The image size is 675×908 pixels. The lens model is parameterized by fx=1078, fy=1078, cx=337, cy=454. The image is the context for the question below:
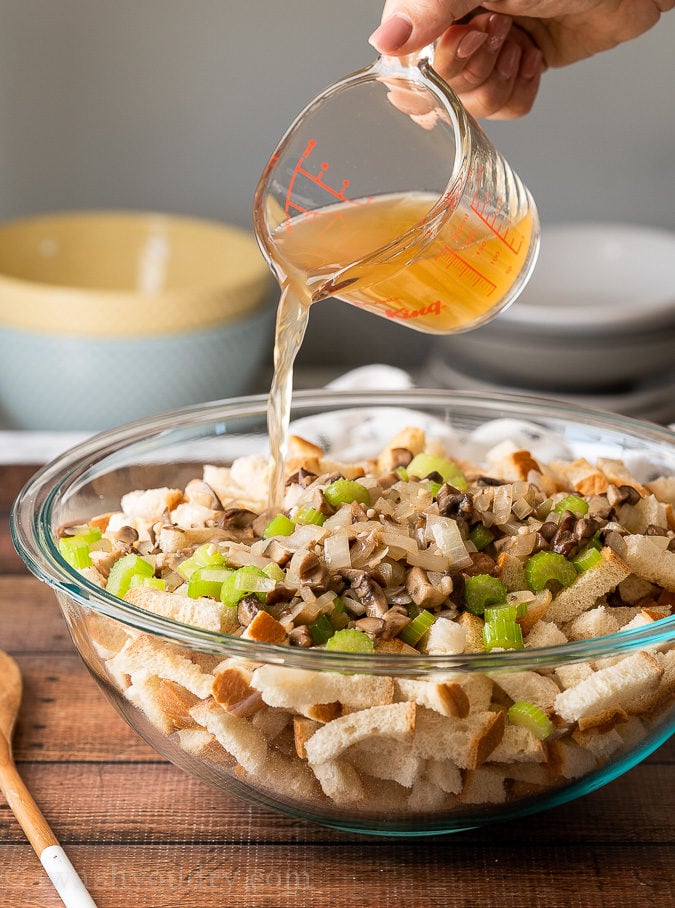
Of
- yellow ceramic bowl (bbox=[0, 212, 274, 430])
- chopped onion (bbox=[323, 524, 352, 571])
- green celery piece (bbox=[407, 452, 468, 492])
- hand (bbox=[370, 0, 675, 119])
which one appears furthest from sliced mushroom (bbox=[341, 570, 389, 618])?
yellow ceramic bowl (bbox=[0, 212, 274, 430])

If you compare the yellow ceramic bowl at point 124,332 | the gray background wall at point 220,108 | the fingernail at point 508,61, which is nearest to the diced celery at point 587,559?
the fingernail at point 508,61

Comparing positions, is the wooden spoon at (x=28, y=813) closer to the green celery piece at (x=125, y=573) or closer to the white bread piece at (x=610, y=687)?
the green celery piece at (x=125, y=573)

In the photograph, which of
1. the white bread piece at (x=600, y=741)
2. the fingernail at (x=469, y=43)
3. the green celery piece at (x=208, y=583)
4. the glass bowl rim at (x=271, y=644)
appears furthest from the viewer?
the fingernail at (x=469, y=43)

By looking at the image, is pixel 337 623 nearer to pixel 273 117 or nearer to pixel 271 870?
pixel 271 870

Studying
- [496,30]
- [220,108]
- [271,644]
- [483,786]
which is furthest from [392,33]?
[220,108]

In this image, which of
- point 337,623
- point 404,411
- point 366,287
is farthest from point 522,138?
point 337,623

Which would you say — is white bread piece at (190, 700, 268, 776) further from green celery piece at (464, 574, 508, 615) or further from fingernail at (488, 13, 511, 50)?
fingernail at (488, 13, 511, 50)
